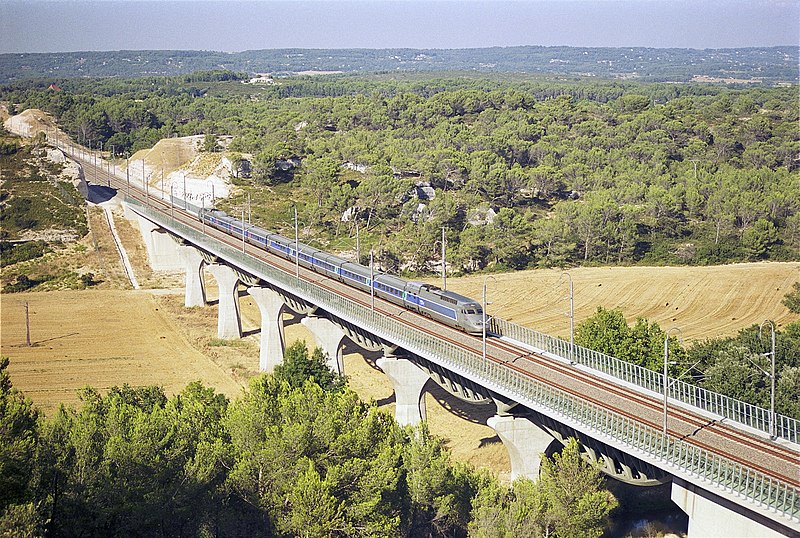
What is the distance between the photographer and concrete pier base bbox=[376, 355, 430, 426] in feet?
146

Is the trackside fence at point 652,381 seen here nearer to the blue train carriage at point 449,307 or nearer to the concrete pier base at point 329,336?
the blue train carriage at point 449,307

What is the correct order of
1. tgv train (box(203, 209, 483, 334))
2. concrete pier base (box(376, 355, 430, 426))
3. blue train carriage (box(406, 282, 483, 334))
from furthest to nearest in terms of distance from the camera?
tgv train (box(203, 209, 483, 334)), blue train carriage (box(406, 282, 483, 334)), concrete pier base (box(376, 355, 430, 426))

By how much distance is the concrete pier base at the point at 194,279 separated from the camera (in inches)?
3265

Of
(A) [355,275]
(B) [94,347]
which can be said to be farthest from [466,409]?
(B) [94,347]

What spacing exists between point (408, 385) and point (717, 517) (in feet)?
69.3

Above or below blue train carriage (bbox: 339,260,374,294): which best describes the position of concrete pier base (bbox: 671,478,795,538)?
below

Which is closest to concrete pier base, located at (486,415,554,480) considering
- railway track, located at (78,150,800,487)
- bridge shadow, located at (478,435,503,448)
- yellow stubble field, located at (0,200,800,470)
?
railway track, located at (78,150,800,487)

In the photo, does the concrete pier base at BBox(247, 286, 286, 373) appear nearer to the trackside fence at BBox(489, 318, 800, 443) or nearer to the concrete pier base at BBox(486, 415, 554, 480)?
the trackside fence at BBox(489, 318, 800, 443)

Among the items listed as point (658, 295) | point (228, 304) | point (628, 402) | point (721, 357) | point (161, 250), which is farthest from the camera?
point (161, 250)

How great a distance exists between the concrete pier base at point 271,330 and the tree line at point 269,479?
2629 cm

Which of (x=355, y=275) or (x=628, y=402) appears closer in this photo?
(x=628, y=402)

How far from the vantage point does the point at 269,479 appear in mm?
31453

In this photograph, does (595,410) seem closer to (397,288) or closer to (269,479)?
(269,479)

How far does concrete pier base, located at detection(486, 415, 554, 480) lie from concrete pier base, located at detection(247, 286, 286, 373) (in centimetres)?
2990
